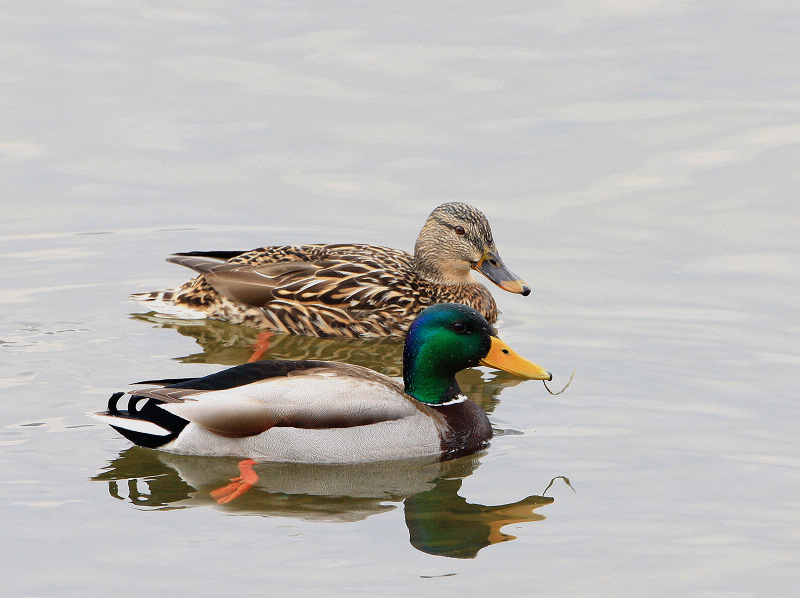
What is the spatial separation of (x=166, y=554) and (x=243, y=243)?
18.0 ft

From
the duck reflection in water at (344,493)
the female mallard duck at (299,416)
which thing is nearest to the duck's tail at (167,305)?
the female mallard duck at (299,416)

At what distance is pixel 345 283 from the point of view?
434 inches

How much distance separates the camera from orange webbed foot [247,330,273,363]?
10602 mm

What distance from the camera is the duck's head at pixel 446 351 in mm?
8688

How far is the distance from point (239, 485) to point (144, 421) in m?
0.73

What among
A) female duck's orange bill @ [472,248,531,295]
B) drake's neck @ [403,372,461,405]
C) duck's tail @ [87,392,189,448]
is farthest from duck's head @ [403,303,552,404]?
female duck's orange bill @ [472,248,531,295]

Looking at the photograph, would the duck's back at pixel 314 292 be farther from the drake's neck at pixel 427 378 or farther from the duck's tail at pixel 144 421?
the duck's tail at pixel 144 421

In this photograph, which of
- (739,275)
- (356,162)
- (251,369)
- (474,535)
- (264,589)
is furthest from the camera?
(356,162)

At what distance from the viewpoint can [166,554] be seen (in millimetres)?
7215

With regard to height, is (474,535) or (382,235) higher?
(382,235)

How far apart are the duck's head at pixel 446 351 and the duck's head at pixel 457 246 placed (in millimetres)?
2263

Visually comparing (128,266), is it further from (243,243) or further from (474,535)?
(474,535)

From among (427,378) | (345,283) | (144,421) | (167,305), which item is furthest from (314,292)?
(144,421)

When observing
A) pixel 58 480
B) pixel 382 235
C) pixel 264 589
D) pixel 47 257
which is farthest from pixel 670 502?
pixel 47 257
